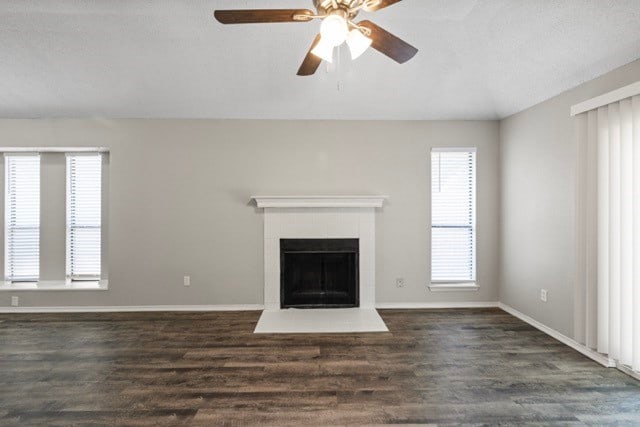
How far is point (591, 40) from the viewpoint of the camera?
2855 millimetres

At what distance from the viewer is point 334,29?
1.83 meters

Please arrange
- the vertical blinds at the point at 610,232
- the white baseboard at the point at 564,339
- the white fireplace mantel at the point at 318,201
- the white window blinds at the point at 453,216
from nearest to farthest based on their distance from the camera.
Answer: the vertical blinds at the point at 610,232
the white baseboard at the point at 564,339
the white fireplace mantel at the point at 318,201
the white window blinds at the point at 453,216

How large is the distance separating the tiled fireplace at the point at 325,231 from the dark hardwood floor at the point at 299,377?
728 mm

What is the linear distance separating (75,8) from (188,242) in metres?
2.69

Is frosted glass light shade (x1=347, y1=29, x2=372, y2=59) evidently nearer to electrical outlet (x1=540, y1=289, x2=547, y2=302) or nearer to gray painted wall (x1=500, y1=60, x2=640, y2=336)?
gray painted wall (x1=500, y1=60, x2=640, y2=336)

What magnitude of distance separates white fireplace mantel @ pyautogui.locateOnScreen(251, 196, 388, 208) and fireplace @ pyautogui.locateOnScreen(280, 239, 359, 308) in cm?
46

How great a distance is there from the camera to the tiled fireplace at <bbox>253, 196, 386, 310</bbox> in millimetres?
4699

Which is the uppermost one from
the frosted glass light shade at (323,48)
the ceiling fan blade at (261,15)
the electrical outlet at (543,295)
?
the ceiling fan blade at (261,15)

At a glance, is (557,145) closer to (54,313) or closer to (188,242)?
(188,242)

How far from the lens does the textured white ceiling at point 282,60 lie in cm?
292

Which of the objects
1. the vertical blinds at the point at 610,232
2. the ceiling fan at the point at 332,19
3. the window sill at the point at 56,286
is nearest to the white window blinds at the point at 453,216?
the vertical blinds at the point at 610,232

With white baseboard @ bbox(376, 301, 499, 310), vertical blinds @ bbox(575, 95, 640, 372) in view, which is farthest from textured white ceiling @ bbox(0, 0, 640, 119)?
white baseboard @ bbox(376, 301, 499, 310)

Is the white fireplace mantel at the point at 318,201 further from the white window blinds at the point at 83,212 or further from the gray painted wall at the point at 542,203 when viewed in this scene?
the white window blinds at the point at 83,212

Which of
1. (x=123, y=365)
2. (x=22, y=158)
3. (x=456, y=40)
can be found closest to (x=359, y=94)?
(x=456, y=40)
